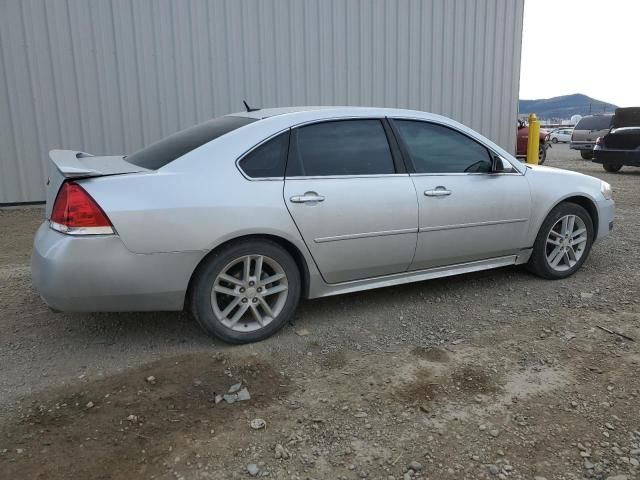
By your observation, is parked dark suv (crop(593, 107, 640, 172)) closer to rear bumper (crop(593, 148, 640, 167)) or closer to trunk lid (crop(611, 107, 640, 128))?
rear bumper (crop(593, 148, 640, 167))

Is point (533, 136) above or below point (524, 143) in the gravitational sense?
above

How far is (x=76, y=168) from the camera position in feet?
10.3

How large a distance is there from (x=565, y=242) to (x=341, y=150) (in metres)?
2.23

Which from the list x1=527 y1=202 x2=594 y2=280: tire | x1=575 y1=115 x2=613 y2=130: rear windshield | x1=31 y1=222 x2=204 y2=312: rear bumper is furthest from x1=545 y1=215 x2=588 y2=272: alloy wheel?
x1=575 y1=115 x2=613 y2=130: rear windshield

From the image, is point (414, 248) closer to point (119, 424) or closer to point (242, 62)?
point (119, 424)

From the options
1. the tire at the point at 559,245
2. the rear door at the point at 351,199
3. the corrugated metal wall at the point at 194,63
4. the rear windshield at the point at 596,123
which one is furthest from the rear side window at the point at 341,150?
the rear windshield at the point at 596,123

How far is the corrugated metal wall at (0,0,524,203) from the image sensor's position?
7.84 metres

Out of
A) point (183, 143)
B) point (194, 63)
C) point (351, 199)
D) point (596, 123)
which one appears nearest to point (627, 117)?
point (596, 123)

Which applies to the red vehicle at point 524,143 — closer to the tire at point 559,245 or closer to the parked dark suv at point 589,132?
the parked dark suv at point 589,132

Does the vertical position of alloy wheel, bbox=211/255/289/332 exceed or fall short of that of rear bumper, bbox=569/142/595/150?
it exceeds it

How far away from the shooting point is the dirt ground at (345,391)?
7.75 ft

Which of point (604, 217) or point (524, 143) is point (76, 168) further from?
point (524, 143)

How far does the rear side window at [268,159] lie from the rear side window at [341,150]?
0.06 metres

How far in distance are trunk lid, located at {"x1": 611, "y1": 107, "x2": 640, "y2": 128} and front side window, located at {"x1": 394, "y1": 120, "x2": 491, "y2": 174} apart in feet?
46.4
